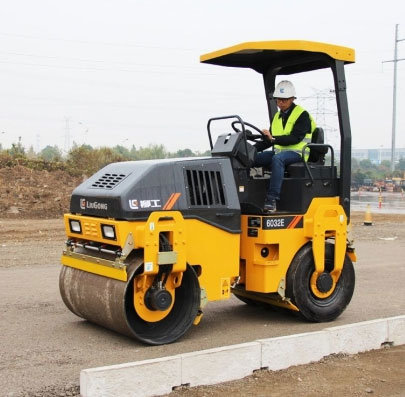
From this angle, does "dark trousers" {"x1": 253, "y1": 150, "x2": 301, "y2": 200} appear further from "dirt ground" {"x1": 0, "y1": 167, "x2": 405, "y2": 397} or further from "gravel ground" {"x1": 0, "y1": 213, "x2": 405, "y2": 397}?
"dirt ground" {"x1": 0, "y1": 167, "x2": 405, "y2": 397}

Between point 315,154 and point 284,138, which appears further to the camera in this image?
point 315,154

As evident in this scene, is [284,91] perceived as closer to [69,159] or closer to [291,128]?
[291,128]

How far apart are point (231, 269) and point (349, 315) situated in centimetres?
185

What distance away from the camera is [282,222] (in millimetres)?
7035

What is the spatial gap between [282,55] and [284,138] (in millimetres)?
1159

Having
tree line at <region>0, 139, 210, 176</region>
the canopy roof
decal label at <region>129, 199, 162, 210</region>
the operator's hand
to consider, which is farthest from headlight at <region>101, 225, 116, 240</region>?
tree line at <region>0, 139, 210, 176</region>

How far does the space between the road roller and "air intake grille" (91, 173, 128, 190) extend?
0.05ft

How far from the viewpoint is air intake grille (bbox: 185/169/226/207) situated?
6500 millimetres

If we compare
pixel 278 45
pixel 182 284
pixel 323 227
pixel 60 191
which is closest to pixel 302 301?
pixel 323 227

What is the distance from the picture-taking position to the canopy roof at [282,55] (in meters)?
7.07

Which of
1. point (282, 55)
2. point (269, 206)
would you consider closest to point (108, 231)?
point (269, 206)

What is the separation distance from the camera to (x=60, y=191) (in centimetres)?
2295

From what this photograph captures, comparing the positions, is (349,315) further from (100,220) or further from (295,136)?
(100,220)

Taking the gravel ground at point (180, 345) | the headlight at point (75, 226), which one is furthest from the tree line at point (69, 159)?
the headlight at point (75, 226)
